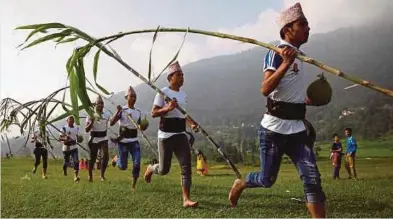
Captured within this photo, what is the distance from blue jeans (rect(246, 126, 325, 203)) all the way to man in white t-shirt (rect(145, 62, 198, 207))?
4.26 ft

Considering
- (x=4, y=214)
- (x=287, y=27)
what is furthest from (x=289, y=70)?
(x=4, y=214)

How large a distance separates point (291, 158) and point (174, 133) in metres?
1.69

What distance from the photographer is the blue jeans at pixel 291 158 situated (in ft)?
10.6

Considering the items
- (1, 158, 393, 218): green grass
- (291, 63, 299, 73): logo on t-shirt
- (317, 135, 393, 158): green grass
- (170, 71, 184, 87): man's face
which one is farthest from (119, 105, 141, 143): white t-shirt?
(317, 135, 393, 158): green grass

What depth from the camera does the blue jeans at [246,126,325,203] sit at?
3.23 meters

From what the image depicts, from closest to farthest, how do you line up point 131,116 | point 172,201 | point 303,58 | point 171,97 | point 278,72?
point 303,58
point 278,72
point 171,97
point 172,201
point 131,116

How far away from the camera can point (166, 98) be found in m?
4.60

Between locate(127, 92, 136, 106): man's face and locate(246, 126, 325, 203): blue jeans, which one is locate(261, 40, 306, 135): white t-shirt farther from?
locate(127, 92, 136, 106): man's face

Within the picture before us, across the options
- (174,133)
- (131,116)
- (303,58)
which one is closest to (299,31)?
(303,58)

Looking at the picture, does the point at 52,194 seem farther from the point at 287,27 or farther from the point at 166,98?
the point at 287,27

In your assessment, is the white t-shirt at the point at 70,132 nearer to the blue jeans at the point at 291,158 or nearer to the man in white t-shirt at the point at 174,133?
the man in white t-shirt at the point at 174,133

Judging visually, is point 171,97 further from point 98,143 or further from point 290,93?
point 98,143

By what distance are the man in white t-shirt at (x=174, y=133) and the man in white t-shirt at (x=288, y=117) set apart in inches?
56.1

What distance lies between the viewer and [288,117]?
11.1ft
